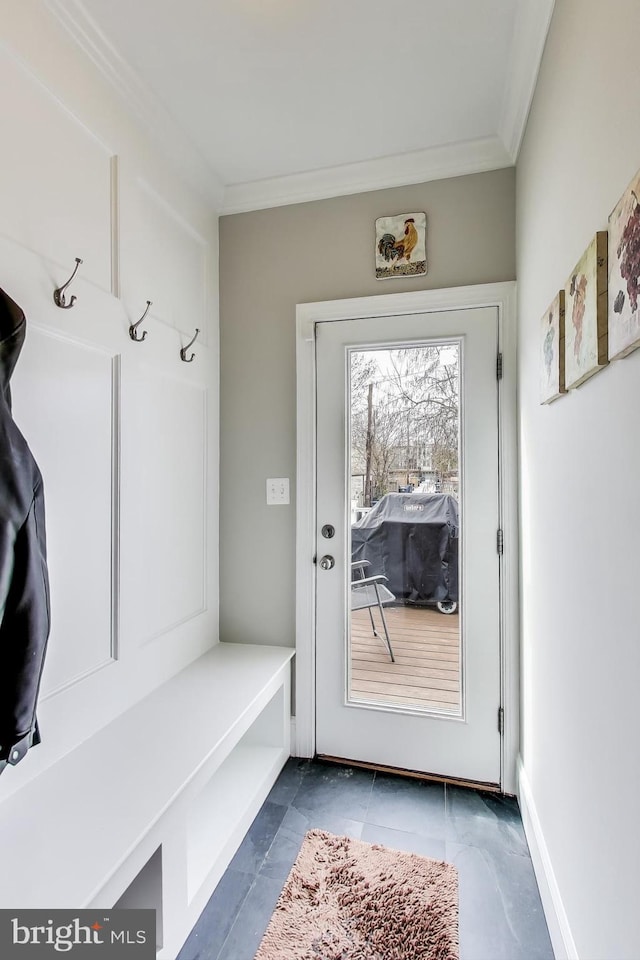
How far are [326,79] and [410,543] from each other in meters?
1.72

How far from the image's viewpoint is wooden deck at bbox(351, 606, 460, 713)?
2.00 metres

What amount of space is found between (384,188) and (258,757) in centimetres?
247

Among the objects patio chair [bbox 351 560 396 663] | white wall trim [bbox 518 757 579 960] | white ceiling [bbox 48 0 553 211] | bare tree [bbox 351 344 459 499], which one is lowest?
white wall trim [bbox 518 757 579 960]

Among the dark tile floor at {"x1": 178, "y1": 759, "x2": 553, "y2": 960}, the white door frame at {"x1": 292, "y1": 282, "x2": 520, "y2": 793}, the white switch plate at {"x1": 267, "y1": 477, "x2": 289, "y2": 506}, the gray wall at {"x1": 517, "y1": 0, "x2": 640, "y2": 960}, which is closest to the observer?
the gray wall at {"x1": 517, "y1": 0, "x2": 640, "y2": 960}

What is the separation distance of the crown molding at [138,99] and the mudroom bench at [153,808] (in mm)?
2028

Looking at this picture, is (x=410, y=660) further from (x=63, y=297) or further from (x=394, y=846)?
(x=63, y=297)

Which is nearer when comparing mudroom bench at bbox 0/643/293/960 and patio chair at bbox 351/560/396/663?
mudroom bench at bbox 0/643/293/960

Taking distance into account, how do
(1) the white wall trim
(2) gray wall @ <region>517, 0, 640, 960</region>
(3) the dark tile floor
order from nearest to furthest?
(2) gray wall @ <region>517, 0, 640, 960</region>
(1) the white wall trim
(3) the dark tile floor

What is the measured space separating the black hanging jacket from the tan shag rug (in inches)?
35.4

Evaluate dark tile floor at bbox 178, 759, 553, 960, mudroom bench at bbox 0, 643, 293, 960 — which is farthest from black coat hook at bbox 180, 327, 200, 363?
dark tile floor at bbox 178, 759, 553, 960

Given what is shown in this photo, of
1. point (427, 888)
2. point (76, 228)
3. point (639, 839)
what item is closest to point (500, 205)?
point (76, 228)

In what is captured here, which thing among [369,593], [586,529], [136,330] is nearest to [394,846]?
[369,593]

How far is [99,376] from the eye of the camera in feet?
Result: 4.86

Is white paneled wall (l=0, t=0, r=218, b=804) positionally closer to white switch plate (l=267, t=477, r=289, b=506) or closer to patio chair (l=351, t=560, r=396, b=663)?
white switch plate (l=267, t=477, r=289, b=506)
